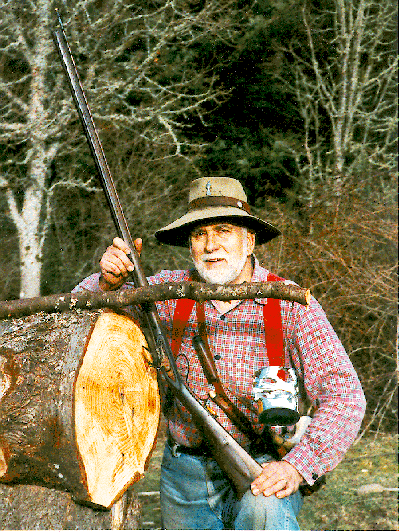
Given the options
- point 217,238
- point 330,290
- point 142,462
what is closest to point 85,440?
point 142,462

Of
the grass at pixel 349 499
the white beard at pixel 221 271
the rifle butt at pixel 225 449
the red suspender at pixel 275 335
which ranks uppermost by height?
the white beard at pixel 221 271

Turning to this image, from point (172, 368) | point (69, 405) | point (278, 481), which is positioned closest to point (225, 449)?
point (278, 481)

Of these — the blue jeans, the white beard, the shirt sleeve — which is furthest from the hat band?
the blue jeans

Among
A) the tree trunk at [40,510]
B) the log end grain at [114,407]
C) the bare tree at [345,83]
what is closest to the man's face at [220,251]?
the log end grain at [114,407]

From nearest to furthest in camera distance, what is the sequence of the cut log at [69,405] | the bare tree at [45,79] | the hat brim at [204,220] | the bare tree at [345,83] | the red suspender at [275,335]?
the cut log at [69,405]
the red suspender at [275,335]
the hat brim at [204,220]
the bare tree at [45,79]
the bare tree at [345,83]

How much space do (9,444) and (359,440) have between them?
169 inches

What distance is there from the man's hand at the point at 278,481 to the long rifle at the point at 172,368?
3 cm

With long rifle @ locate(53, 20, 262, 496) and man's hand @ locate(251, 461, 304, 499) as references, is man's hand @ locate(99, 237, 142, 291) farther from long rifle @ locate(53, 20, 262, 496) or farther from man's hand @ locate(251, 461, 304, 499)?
man's hand @ locate(251, 461, 304, 499)

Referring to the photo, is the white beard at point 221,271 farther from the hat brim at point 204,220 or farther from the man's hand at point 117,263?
the man's hand at point 117,263

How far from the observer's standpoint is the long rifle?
7.33 feet

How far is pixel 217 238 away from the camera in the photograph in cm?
279

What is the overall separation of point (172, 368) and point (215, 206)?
905 mm

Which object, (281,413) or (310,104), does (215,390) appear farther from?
(310,104)

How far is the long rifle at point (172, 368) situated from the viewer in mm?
2234
